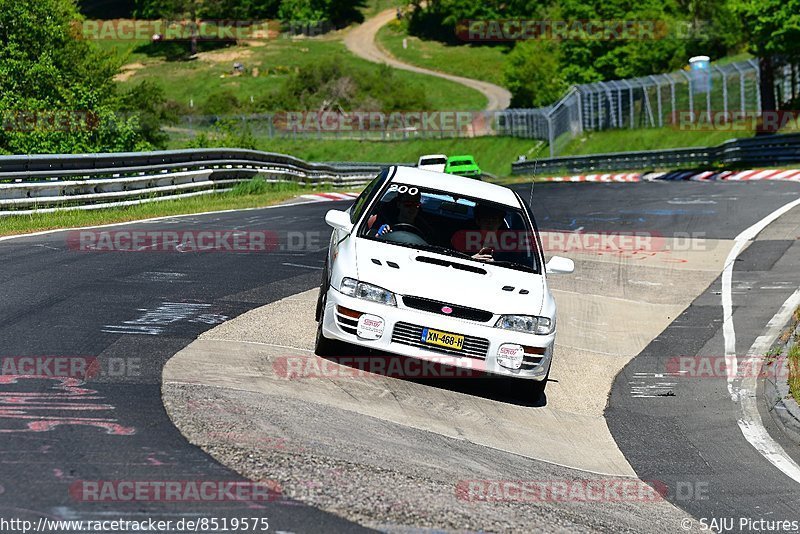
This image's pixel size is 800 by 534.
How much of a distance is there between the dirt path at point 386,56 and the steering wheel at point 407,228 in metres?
87.5

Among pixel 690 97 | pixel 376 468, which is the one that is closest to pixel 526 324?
pixel 376 468

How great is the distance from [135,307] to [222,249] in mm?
5025

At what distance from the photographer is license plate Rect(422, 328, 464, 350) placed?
8.46 metres

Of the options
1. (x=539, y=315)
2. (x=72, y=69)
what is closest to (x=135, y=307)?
(x=539, y=315)

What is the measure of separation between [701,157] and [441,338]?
34680 millimetres

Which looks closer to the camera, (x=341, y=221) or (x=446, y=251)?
(x=446, y=251)

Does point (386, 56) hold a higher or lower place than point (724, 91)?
lower

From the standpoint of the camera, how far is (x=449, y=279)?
878 centimetres

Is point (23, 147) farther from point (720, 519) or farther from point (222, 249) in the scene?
point (720, 519)

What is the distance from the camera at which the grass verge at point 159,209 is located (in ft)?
58.6

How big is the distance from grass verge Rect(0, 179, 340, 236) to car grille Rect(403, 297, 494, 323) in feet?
32.9

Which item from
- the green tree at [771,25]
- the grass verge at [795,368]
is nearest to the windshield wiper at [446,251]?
the grass verge at [795,368]

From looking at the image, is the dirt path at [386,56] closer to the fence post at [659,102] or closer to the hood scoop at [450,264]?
the fence post at [659,102]

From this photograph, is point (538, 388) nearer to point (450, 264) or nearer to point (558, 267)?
point (558, 267)
